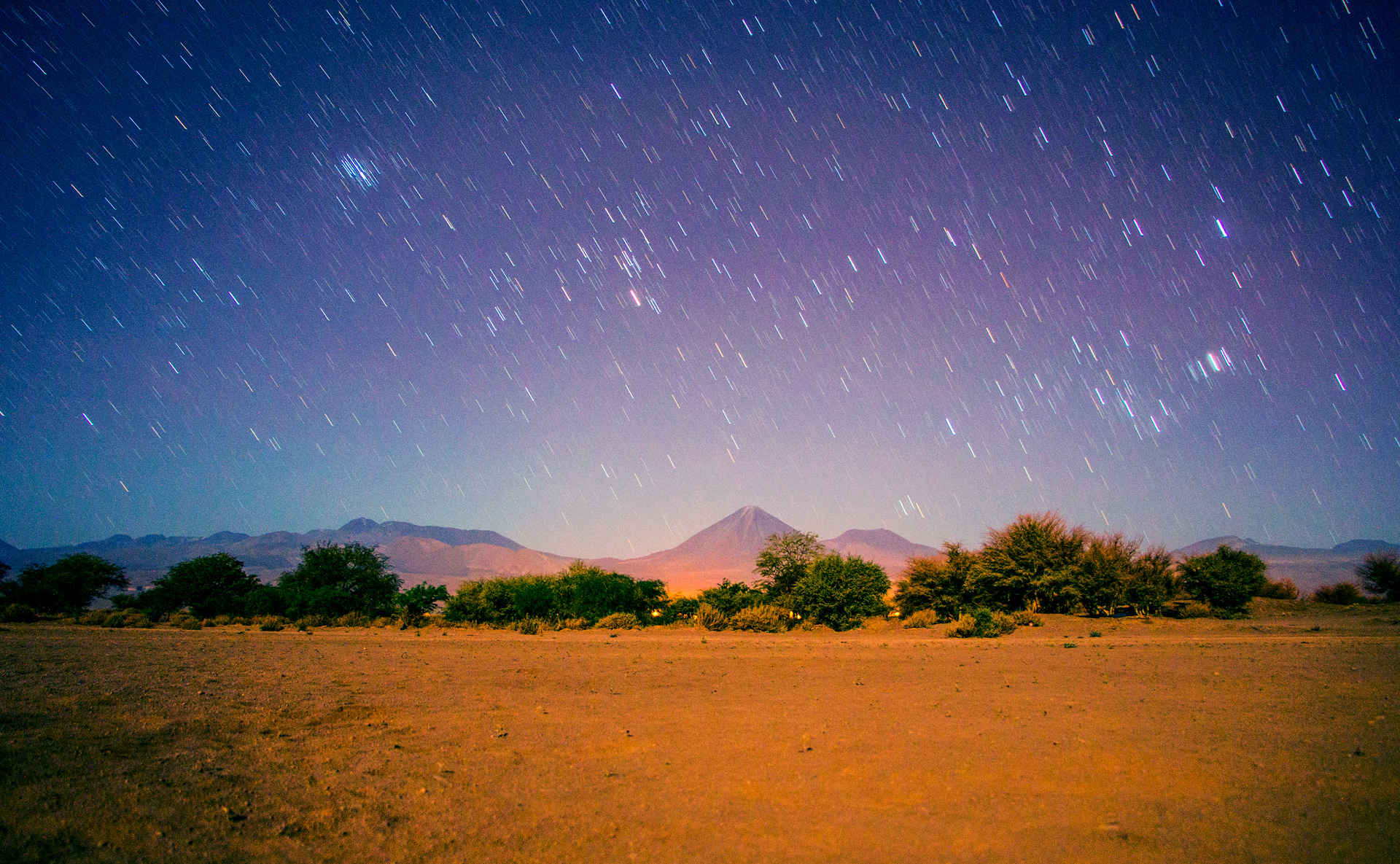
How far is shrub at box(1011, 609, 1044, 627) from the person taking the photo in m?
23.3

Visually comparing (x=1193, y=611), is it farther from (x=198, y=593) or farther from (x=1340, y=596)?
(x=198, y=593)

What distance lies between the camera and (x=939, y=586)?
28078 millimetres

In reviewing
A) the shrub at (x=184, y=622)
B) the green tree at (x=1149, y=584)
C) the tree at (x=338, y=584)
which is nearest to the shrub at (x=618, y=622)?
the tree at (x=338, y=584)

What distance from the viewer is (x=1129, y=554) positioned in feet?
90.0

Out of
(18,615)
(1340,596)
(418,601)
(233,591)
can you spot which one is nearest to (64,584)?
(18,615)

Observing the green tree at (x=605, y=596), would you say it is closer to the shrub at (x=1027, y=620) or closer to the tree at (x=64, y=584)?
the shrub at (x=1027, y=620)

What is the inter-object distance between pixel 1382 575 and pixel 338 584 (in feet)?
191

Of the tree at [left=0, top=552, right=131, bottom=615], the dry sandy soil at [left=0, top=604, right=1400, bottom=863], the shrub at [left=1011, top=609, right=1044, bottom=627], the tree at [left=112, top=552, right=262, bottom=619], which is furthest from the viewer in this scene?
the tree at [left=0, top=552, right=131, bottom=615]

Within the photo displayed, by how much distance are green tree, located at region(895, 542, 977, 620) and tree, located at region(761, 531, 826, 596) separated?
16.0 feet

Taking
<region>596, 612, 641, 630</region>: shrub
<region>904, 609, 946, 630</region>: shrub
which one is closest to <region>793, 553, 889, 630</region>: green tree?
<region>904, 609, 946, 630</region>: shrub

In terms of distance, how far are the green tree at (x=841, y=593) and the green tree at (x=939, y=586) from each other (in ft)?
5.51

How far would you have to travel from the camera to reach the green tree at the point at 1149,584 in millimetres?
25031

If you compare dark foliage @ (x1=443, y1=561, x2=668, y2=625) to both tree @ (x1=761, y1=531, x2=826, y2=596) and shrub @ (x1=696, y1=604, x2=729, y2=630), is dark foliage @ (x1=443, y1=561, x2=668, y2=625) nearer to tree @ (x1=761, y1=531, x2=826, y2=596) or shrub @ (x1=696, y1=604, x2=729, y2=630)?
shrub @ (x1=696, y1=604, x2=729, y2=630)

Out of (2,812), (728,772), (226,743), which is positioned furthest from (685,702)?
(2,812)
